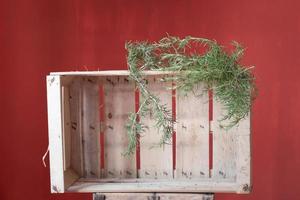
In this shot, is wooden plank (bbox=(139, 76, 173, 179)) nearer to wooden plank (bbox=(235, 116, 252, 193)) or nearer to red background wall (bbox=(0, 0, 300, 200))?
wooden plank (bbox=(235, 116, 252, 193))

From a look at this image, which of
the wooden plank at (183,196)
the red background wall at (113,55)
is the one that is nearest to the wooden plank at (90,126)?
the wooden plank at (183,196)

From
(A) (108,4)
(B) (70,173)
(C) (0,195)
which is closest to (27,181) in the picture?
(C) (0,195)

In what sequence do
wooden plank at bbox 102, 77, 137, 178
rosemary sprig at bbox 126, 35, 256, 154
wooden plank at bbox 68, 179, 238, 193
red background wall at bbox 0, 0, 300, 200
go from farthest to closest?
red background wall at bbox 0, 0, 300, 200
wooden plank at bbox 102, 77, 137, 178
wooden plank at bbox 68, 179, 238, 193
rosemary sprig at bbox 126, 35, 256, 154

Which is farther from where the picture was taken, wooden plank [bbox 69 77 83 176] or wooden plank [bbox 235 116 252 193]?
wooden plank [bbox 69 77 83 176]

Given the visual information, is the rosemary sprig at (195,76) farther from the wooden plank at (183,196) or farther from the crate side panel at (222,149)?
the wooden plank at (183,196)

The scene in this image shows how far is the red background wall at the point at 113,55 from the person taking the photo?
89.4 inches

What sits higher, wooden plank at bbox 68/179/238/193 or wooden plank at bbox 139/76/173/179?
wooden plank at bbox 139/76/173/179

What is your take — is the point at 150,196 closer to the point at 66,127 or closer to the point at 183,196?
the point at 183,196

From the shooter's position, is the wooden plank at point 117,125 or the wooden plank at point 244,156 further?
the wooden plank at point 117,125

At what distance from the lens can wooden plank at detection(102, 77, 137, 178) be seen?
5.55 feet

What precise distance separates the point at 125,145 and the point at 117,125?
Answer: 0.08 meters

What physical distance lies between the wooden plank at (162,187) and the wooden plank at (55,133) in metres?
0.06

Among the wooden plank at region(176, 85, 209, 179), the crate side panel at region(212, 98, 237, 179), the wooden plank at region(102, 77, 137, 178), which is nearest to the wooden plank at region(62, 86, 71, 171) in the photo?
the wooden plank at region(102, 77, 137, 178)

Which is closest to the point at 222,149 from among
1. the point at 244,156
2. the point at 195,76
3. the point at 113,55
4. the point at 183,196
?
the point at 244,156
